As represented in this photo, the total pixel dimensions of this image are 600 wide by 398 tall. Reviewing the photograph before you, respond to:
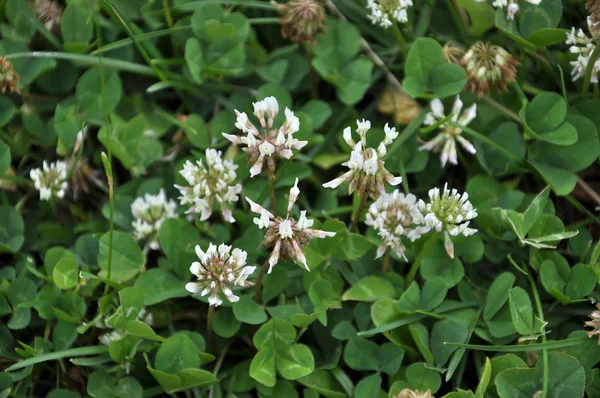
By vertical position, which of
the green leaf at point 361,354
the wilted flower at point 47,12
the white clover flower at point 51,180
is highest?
the wilted flower at point 47,12

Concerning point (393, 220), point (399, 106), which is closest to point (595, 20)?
point (399, 106)

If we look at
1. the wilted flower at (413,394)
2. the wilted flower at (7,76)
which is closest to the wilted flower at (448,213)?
the wilted flower at (413,394)

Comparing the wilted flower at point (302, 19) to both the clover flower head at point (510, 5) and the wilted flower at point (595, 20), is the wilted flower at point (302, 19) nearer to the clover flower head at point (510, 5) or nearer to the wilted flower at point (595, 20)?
the clover flower head at point (510, 5)

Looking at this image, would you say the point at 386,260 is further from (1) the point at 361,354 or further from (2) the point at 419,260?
(1) the point at 361,354

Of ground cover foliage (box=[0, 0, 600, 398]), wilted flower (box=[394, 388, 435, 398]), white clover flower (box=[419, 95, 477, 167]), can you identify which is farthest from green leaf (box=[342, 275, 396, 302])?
white clover flower (box=[419, 95, 477, 167])

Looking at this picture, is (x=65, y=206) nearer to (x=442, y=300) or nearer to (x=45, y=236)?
(x=45, y=236)

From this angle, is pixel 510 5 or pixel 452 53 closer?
pixel 510 5

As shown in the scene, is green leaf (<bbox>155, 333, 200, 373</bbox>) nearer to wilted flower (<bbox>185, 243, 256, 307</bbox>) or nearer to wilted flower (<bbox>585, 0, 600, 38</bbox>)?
wilted flower (<bbox>185, 243, 256, 307</bbox>)
